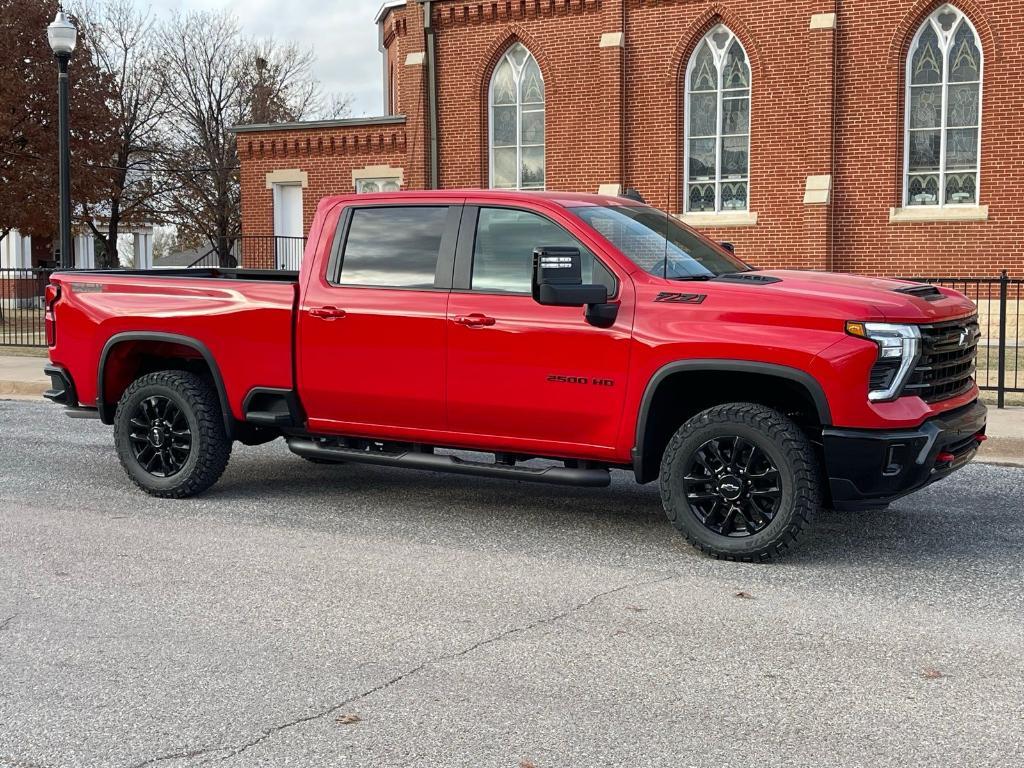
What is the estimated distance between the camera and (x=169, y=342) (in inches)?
322

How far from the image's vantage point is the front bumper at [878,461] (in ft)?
19.6

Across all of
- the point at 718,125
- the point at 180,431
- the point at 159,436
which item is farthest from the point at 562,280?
the point at 718,125

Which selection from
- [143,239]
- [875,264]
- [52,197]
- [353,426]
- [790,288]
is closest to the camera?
[790,288]

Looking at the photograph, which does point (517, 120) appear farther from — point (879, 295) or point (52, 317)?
point (879, 295)

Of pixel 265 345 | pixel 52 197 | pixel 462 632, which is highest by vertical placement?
pixel 52 197

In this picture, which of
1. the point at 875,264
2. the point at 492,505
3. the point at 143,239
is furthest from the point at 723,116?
the point at 143,239

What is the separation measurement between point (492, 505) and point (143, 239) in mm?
57132

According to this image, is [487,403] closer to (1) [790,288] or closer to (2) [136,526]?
(1) [790,288]

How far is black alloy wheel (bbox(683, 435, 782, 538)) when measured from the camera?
6.28 metres

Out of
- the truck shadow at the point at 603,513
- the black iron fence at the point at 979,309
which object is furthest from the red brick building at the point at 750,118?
the truck shadow at the point at 603,513

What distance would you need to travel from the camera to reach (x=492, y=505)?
26.1ft

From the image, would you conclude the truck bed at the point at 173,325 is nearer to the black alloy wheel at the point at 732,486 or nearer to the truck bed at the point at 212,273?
the truck bed at the point at 212,273

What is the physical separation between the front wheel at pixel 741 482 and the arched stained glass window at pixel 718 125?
17021 millimetres

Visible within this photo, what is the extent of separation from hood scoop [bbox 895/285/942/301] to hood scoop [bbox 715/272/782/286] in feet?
2.16
